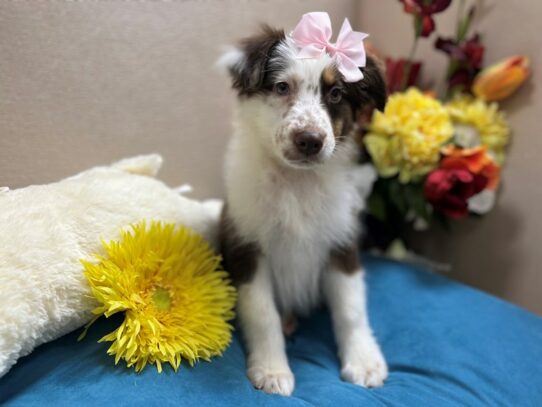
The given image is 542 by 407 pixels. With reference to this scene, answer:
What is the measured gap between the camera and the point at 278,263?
5.35ft

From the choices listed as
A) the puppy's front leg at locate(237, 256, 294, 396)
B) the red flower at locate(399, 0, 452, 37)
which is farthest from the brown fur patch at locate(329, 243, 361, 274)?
the red flower at locate(399, 0, 452, 37)

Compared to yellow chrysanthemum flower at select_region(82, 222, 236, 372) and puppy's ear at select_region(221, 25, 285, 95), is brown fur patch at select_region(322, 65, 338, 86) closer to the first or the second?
puppy's ear at select_region(221, 25, 285, 95)

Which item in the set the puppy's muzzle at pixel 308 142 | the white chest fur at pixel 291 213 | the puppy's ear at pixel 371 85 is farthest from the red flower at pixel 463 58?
the puppy's muzzle at pixel 308 142

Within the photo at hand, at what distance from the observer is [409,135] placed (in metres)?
2.02

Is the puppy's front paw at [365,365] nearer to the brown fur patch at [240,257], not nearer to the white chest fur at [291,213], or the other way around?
the white chest fur at [291,213]

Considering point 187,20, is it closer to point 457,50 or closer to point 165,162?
point 165,162

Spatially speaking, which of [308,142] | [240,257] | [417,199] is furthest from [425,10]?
[240,257]

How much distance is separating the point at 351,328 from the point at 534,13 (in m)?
1.50

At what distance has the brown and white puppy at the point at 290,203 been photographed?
1433 millimetres

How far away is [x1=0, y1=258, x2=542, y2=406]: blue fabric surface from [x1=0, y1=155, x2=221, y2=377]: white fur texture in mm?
101

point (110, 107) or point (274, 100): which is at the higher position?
point (274, 100)

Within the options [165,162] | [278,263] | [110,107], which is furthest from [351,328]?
[110,107]

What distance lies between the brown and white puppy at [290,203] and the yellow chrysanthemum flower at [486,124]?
0.68 meters

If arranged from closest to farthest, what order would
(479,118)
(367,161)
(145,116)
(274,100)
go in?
(274,100) → (145,116) → (479,118) → (367,161)
